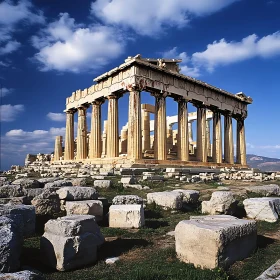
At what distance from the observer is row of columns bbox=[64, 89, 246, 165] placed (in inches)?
910

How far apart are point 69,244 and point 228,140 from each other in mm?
32448

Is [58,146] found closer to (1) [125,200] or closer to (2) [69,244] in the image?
(1) [125,200]

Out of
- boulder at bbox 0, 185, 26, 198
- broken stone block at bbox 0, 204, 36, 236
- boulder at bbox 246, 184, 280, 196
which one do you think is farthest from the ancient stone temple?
broken stone block at bbox 0, 204, 36, 236

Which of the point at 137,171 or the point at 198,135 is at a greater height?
the point at 198,135

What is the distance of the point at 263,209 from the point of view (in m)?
7.46

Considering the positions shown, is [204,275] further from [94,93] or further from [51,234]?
[94,93]

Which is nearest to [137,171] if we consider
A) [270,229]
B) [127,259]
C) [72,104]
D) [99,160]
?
[99,160]

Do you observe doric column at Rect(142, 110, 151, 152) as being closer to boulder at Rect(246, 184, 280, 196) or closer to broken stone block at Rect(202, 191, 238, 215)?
boulder at Rect(246, 184, 280, 196)

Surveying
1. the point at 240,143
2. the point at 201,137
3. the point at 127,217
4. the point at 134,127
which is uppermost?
the point at 134,127

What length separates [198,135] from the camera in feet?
96.8

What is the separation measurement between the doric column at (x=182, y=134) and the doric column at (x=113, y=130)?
600 cm

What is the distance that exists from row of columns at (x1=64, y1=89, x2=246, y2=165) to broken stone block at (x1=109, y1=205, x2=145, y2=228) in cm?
1581

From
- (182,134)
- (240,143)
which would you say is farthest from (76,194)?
(240,143)

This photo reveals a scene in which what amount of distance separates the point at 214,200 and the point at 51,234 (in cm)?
460
